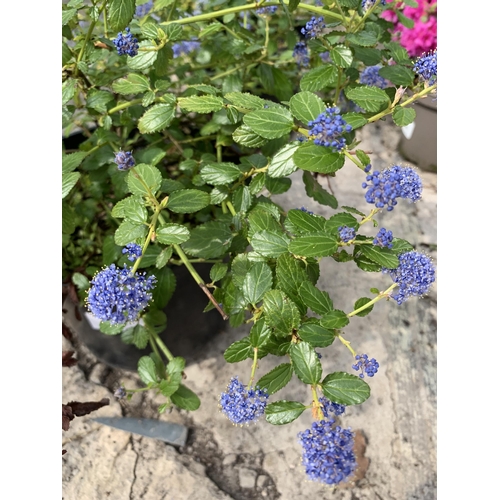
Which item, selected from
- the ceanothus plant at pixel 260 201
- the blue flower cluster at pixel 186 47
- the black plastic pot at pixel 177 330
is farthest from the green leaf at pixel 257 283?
the blue flower cluster at pixel 186 47

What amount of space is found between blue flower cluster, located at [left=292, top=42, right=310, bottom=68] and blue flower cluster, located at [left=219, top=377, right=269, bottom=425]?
0.71 metres

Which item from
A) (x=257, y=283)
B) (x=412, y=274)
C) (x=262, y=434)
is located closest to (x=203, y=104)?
(x=257, y=283)

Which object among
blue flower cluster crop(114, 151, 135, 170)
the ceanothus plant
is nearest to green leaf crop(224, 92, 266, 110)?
the ceanothus plant

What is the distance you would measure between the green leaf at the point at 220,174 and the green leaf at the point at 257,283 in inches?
7.7

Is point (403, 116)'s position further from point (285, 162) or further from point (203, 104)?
point (203, 104)

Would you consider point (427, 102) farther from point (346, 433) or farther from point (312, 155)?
point (346, 433)

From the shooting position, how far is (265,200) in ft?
2.94

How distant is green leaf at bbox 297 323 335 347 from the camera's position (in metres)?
0.66

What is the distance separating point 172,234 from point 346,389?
0.32 meters

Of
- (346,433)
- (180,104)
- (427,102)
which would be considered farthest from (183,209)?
(427,102)

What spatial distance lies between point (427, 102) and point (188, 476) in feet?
4.55

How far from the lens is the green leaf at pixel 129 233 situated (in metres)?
0.71

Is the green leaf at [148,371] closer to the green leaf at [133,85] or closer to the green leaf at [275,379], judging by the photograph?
the green leaf at [275,379]

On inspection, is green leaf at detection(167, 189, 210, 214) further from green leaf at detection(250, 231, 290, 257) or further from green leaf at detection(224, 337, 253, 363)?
green leaf at detection(224, 337, 253, 363)
